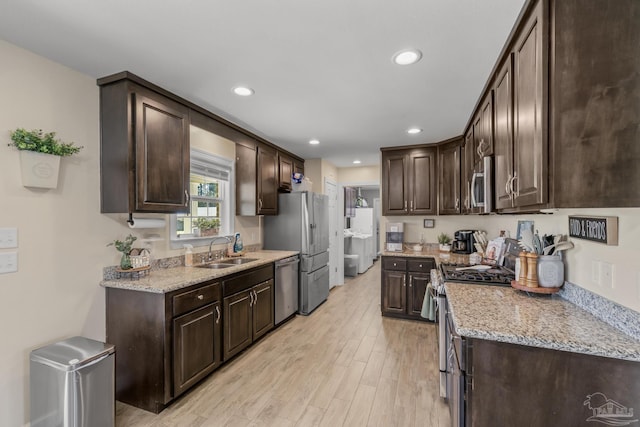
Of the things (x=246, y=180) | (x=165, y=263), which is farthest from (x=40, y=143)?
(x=246, y=180)

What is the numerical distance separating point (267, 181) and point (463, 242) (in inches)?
110

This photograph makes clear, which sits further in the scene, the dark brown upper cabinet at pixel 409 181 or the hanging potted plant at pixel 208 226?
the dark brown upper cabinet at pixel 409 181

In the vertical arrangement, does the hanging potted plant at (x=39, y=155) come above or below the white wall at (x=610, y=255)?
above

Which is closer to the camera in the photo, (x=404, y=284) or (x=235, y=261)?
(x=235, y=261)

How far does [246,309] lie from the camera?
2.94 meters

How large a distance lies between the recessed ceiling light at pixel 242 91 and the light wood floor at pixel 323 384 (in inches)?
95.9

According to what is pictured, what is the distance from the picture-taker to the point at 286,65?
6.59ft

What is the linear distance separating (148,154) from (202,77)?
73 cm

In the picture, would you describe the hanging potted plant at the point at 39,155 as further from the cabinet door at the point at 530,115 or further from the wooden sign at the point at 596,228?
the wooden sign at the point at 596,228

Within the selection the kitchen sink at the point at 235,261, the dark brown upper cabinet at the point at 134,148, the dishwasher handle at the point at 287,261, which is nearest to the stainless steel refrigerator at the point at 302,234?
the dishwasher handle at the point at 287,261

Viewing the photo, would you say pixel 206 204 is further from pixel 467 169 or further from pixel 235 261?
pixel 467 169

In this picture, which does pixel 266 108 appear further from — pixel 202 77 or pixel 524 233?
pixel 524 233

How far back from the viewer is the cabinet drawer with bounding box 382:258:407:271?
3891 millimetres

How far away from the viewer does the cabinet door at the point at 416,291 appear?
378cm
